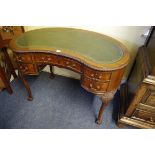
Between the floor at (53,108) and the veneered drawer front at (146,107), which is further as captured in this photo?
the floor at (53,108)

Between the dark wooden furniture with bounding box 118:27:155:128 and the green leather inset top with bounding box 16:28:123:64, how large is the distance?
190 millimetres

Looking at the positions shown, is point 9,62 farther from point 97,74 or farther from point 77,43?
point 97,74

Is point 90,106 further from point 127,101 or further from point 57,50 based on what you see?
point 57,50

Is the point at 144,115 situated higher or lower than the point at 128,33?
lower

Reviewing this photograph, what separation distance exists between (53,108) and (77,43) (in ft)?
2.35

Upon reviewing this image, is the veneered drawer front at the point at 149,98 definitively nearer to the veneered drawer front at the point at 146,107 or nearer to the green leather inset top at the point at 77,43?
the veneered drawer front at the point at 146,107

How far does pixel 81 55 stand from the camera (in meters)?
0.95

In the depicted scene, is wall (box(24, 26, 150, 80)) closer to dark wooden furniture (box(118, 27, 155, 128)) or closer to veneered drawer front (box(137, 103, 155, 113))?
dark wooden furniture (box(118, 27, 155, 128))

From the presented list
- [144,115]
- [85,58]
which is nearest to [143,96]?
[144,115]

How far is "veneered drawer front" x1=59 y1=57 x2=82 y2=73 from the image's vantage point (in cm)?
98

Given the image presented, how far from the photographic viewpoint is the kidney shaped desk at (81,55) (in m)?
0.91

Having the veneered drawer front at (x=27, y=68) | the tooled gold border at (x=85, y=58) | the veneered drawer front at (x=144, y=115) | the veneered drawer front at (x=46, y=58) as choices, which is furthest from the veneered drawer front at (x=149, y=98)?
the veneered drawer front at (x=27, y=68)

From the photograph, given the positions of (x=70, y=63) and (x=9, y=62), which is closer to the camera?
(x=70, y=63)

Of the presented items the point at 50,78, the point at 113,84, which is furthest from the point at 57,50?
the point at 50,78
